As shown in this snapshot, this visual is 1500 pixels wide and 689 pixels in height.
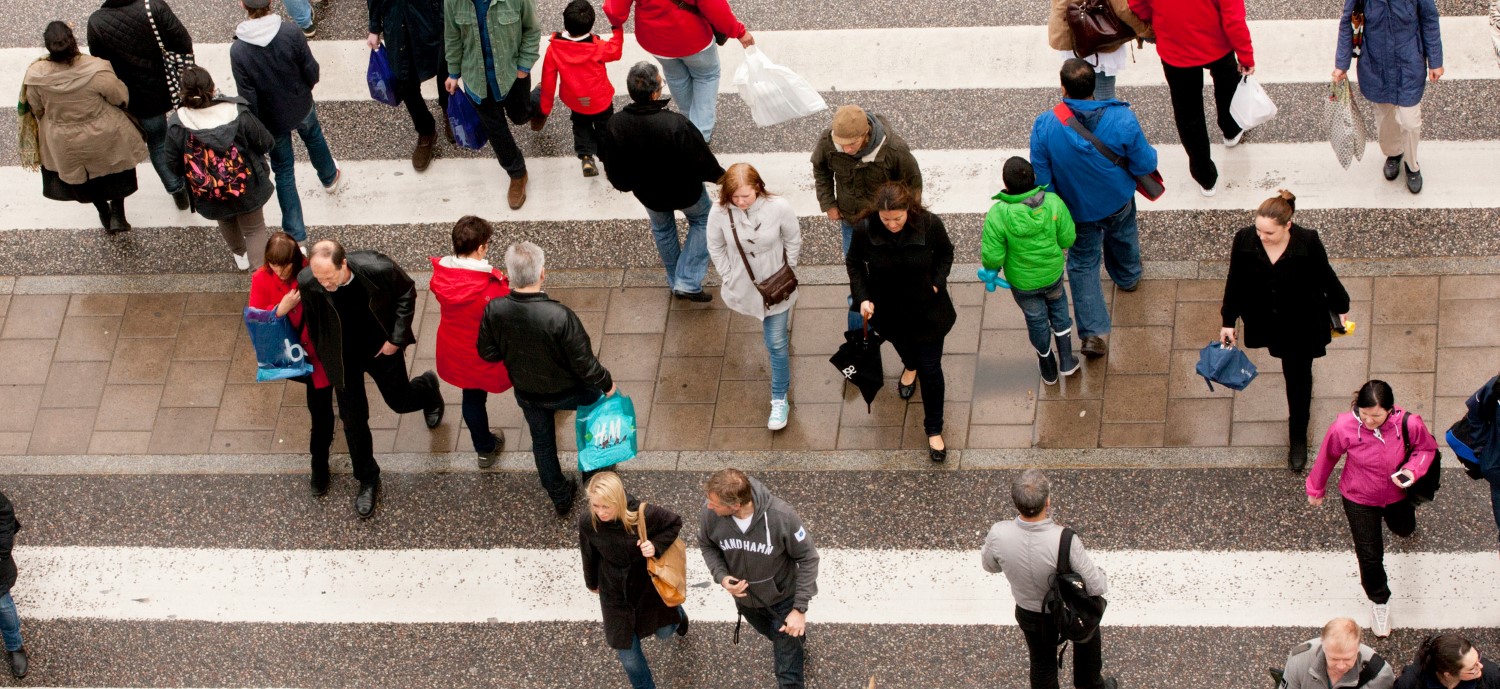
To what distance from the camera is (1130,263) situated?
28.8ft

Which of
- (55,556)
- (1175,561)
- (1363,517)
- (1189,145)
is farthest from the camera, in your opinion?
(1189,145)

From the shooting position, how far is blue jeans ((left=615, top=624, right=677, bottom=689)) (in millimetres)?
6988

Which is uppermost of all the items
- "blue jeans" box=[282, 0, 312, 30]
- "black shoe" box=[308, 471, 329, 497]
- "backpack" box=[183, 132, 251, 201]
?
"backpack" box=[183, 132, 251, 201]

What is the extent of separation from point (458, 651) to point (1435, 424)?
5037mm

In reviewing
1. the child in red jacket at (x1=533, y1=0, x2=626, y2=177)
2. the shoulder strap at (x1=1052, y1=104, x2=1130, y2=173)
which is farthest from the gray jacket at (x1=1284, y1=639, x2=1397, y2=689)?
the child in red jacket at (x1=533, y1=0, x2=626, y2=177)

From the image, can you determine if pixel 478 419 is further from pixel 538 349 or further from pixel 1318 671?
pixel 1318 671

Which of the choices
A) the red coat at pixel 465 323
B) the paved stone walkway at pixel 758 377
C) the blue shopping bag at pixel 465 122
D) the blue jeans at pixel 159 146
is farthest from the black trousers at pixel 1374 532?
the blue jeans at pixel 159 146

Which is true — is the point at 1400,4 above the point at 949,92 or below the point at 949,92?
above

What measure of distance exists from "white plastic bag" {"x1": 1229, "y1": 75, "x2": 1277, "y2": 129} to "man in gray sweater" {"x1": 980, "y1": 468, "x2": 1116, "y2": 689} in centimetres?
364

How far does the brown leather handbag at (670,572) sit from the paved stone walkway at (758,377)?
6.00 feet

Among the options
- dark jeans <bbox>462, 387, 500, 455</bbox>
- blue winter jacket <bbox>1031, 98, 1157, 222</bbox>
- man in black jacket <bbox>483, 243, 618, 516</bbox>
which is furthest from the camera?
dark jeans <bbox>462, 387, 500, 455</bbox>

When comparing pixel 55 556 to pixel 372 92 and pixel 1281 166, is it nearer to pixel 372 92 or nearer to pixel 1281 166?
pixel 372 92

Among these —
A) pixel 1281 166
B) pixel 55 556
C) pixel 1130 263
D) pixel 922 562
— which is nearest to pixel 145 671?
Answer: pixel 55 556

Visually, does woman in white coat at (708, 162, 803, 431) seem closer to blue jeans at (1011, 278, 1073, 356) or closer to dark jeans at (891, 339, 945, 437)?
dark jeans at (891, 339, 945, 437)
